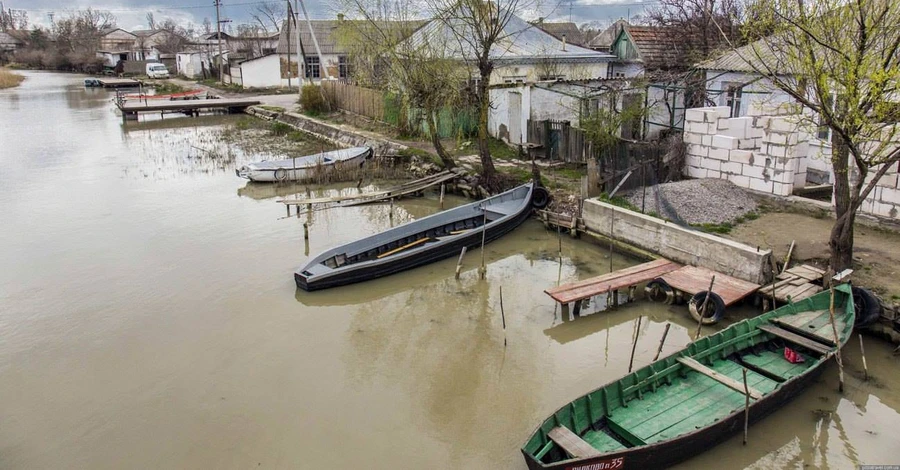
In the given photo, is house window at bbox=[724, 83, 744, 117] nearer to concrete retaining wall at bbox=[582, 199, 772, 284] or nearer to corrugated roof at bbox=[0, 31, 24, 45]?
concrete retaining wall at bbox=[582, 199, 772, 284]

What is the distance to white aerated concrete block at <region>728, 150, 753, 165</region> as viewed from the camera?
14156 millimetres

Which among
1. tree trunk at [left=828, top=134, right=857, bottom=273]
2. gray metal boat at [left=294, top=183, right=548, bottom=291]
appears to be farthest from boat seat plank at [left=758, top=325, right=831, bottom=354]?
gray metal boat at [left=294, top=183, right=548, bottom=291]

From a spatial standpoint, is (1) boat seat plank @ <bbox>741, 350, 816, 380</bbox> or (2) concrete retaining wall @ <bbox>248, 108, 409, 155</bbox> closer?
(1) boat seat plank @ <bbox>741, 350, 816, 380</bbox>

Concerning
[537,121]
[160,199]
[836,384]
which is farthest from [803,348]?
[160,199]

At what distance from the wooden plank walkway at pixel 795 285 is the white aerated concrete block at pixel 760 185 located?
3802 millimetres

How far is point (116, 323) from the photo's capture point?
10.5 m

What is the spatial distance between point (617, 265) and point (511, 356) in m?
4.20

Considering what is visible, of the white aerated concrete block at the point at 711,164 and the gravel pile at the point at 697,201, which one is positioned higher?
the white aerated concrete block at the point at 711,164

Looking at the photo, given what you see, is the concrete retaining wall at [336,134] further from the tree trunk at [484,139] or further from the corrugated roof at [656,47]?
the corrugated roof at [656,47]

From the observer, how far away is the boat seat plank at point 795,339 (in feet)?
26.6

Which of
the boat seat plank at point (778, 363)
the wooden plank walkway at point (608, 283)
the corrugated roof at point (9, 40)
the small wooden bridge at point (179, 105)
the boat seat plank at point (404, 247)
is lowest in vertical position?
the boat seat plank at point (778, 363)

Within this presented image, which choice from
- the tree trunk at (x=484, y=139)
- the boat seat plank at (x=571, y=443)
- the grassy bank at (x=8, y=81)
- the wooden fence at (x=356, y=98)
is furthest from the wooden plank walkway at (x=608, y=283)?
the grassy bank at (x=8, y=81)

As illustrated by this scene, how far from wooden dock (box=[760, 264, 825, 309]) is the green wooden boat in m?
0.44

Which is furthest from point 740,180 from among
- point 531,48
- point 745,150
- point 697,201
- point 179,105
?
point 179,105
